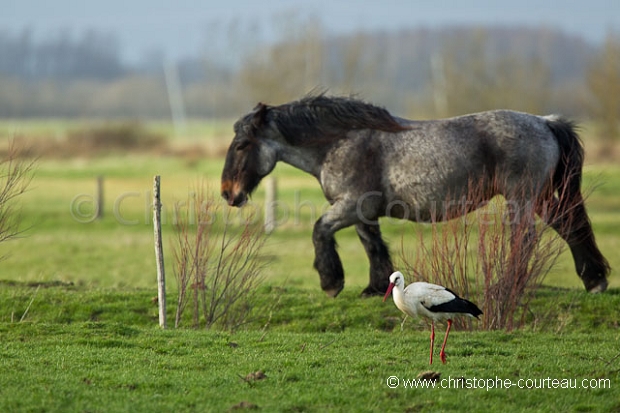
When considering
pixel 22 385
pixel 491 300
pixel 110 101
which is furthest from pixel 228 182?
pixel 110 101

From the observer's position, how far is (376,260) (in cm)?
1235

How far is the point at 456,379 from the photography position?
25.5ft

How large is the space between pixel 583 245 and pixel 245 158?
186 inches

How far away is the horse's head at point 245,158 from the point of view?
12515 millimetres

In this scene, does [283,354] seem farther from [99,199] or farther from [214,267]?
[99,199]

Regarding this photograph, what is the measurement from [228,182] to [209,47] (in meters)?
99.1

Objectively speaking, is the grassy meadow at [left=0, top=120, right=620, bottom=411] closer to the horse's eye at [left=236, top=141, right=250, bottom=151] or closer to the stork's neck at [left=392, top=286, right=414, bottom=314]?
the stork's neck at [left=392, top=286, right=414, bottom=314]

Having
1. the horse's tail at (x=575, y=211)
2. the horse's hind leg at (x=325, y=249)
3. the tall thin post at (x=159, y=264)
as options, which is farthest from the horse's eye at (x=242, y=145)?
the horse's tail at (x=575, y=211)

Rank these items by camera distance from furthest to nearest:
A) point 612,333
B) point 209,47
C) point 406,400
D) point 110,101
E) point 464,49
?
point 110,101
point 209,47
point 464,49
point 612,333
point 406,400

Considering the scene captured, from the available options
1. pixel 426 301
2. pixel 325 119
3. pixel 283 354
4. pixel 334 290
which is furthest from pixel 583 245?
pixel 283 354

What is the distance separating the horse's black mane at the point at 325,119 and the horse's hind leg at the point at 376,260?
1.31m

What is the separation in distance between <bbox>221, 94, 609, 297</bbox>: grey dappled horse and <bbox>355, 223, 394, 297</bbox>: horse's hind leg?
14mm

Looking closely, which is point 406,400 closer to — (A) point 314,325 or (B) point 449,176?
(A) point 314,325

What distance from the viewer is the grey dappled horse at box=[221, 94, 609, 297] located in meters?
11.8
